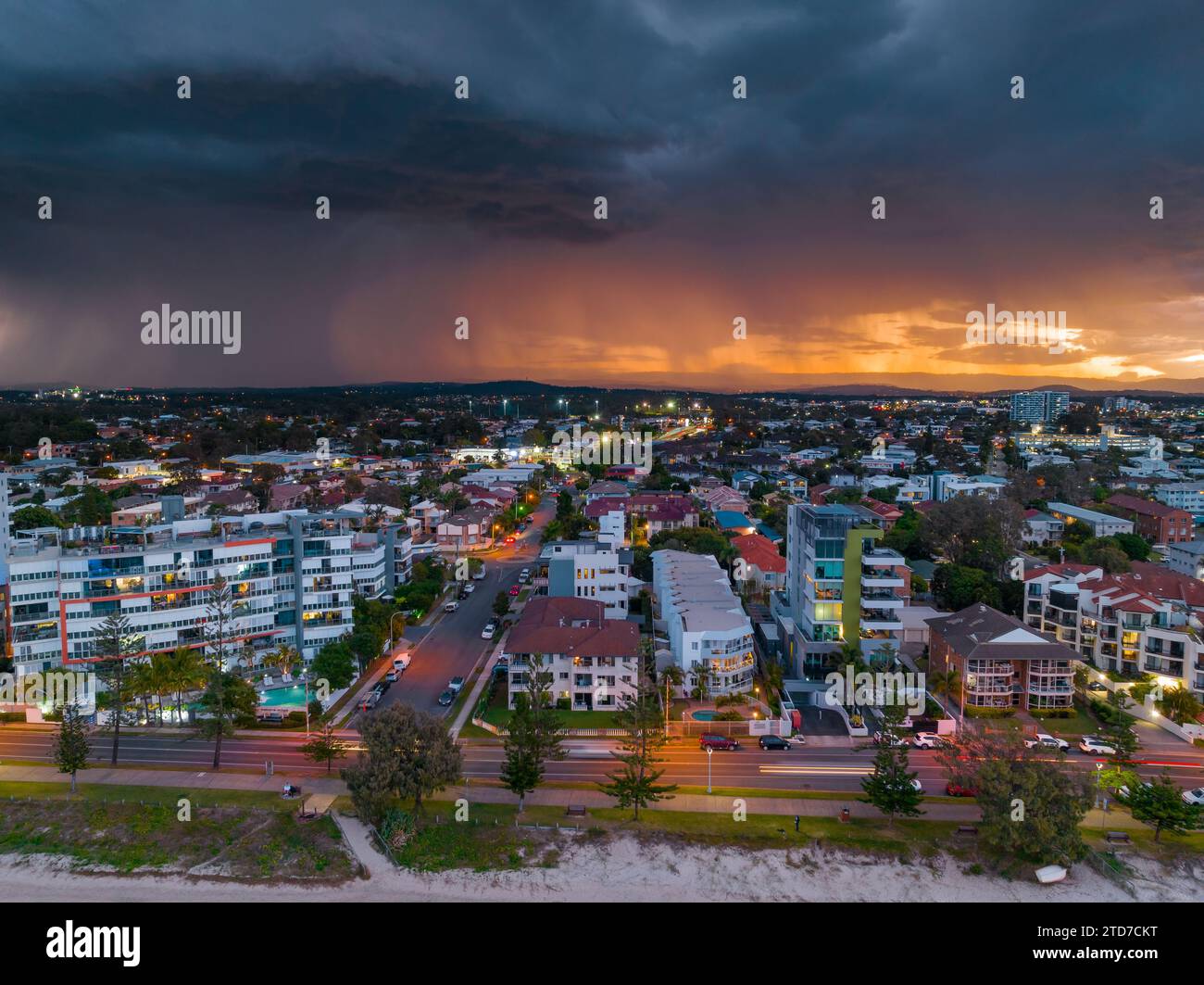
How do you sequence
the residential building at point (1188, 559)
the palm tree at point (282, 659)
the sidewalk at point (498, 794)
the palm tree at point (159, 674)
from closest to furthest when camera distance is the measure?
1. the sidewalk at point (498, 794)
2. the palm tree at point (159, 674)
3. the palm tree at point (282, 659)
4. the residential building at point (1188, 559)

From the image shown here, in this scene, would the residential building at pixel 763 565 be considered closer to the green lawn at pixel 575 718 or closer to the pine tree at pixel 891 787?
the green lawn at pixel 575 718

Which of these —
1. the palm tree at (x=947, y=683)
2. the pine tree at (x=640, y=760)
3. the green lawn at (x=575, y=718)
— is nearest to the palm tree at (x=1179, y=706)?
the palm tree at (x=947, y=683)

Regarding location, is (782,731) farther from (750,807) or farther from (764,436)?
(764,436)

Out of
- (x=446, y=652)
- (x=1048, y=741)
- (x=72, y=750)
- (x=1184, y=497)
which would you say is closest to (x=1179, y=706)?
(x=1048, y=741)

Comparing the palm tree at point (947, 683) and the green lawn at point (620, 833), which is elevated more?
the palm tree at point (947, 683)

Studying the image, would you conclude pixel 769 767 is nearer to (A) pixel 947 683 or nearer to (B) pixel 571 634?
(A) pixel 947 683

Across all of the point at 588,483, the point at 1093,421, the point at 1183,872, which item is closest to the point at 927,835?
the point at 1183,872
